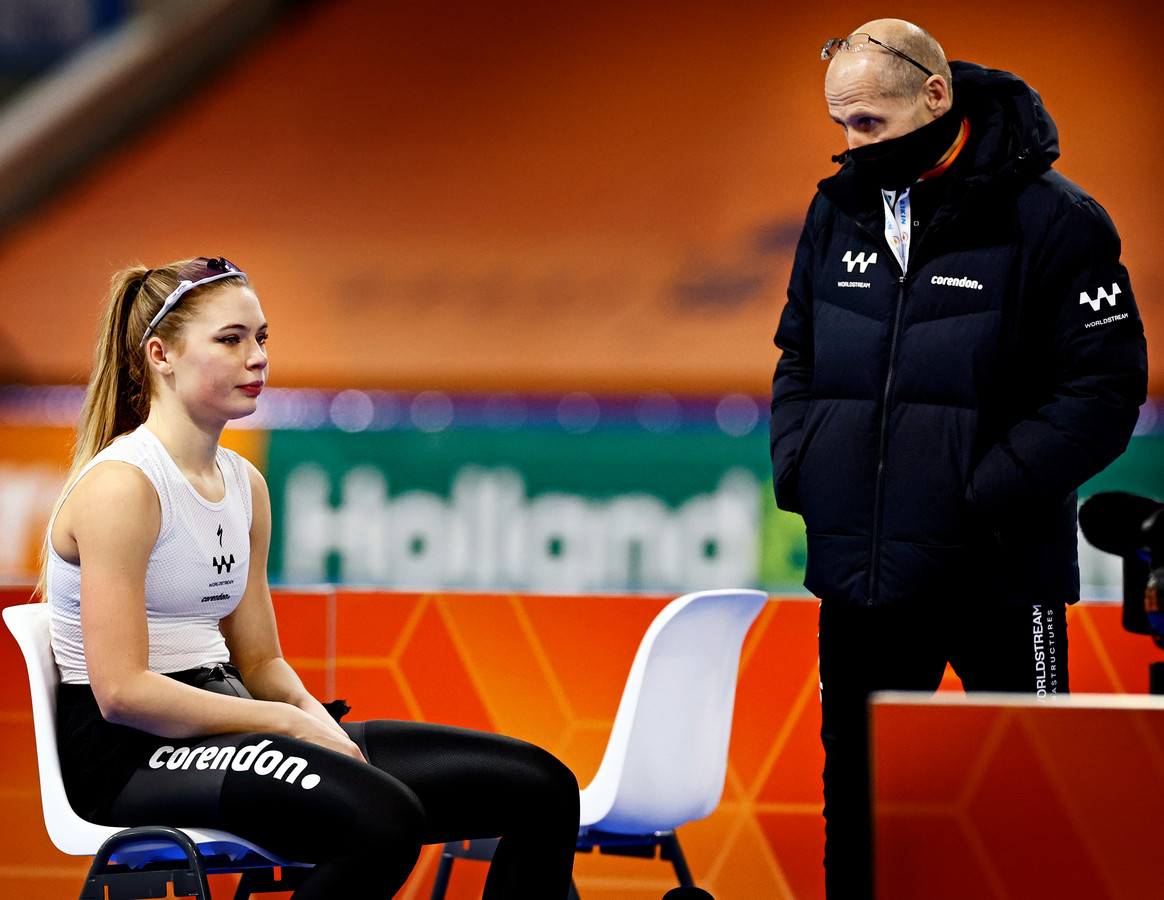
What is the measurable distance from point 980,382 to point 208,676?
1047mm

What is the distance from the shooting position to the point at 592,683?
2.48 meters

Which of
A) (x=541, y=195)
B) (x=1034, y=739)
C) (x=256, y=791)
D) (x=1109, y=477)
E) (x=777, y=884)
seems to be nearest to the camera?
(x=1034, y=739)

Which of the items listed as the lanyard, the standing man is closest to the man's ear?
the standing man

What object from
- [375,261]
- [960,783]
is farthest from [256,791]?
[375,261]

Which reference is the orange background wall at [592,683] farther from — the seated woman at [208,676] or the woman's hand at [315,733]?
the woman's hand at [315,733]

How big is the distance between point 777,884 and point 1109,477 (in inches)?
109

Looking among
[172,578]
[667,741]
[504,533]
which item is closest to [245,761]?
[172,578]

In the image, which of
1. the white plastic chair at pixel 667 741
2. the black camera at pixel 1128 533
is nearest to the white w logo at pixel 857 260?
the black camera at pixel 1128 533

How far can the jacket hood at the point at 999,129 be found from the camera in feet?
5.58

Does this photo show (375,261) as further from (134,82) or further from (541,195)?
(134,82)

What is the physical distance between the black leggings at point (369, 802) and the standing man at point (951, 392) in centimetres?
44

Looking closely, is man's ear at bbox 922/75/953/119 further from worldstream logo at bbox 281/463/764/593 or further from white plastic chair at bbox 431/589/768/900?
worldstream logo at bbox 281/463/764/593

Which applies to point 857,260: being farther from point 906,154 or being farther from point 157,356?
point 157,356

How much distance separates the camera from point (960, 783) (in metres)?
0.85
